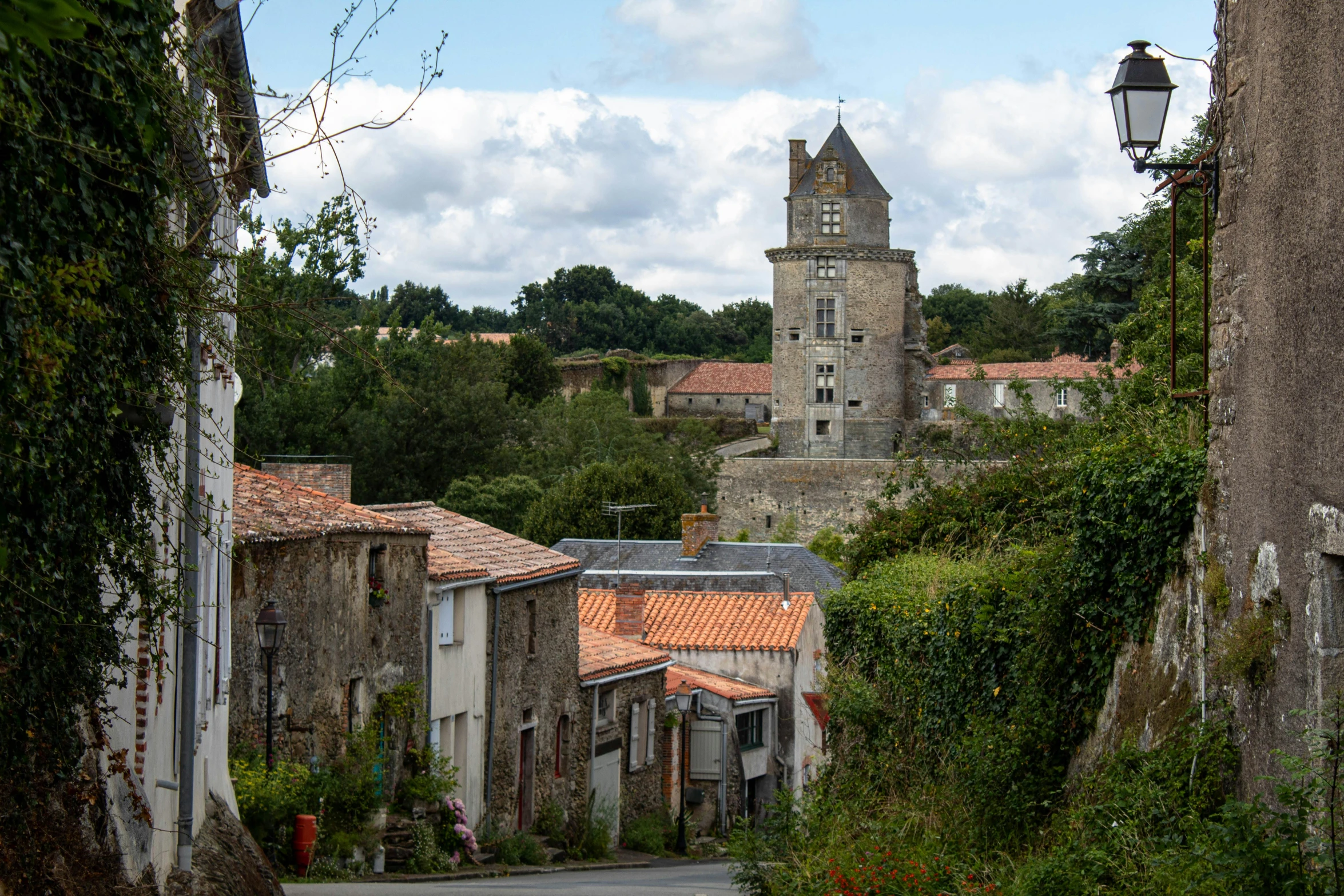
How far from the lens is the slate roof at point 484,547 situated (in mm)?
22797

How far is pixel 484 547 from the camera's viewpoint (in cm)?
2425

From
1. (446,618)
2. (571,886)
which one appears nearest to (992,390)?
(446,618)

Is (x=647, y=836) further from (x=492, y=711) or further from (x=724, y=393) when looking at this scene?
(x=724, y=393)

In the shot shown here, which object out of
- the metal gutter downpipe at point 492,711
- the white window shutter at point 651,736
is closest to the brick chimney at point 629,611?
the white window shutter at point 651,736

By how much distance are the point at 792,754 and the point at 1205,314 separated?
2345 centimetres

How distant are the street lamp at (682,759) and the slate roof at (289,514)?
8.13m

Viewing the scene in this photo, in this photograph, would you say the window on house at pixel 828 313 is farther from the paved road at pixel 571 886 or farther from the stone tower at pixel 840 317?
the paved road at pixel 571 886

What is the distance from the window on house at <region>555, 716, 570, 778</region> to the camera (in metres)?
24.5

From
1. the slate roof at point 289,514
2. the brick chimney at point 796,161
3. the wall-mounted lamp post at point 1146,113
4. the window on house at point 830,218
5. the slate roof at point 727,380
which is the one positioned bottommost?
the slate roof at point 289,514

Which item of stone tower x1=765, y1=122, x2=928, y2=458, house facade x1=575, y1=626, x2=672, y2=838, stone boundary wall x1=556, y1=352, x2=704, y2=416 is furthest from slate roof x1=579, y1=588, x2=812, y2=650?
stone boundary wall x1=556, y1=352, x2=704, y2=416

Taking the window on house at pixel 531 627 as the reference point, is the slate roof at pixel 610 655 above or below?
below

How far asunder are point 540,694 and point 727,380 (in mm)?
72017

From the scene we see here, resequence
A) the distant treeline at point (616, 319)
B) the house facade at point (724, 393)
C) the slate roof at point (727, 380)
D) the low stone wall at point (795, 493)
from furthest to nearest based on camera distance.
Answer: the distant treeline at point (616, 319)
the slate roof at point (727, 380)
the house facade at point (724, 393)
the low stone wall at point (795, 493)

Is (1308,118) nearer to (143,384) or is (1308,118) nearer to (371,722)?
(143,384)
